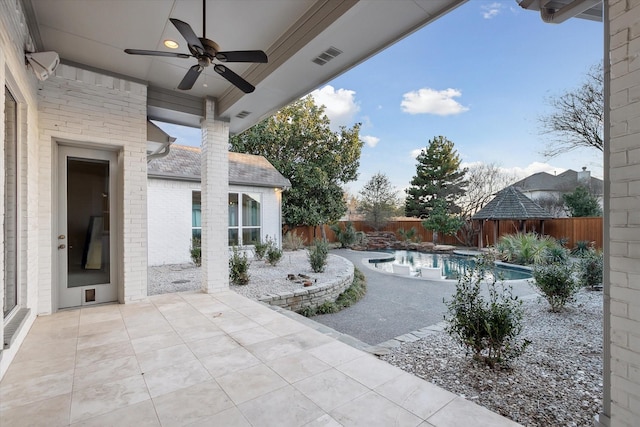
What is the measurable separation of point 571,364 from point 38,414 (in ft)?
14.1

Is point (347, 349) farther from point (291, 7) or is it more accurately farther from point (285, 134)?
point (285, 134)

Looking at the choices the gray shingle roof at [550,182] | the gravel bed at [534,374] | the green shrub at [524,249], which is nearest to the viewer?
the gravel bed at [534,374]

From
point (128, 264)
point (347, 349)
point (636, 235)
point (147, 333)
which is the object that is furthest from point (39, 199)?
point (636, 235)

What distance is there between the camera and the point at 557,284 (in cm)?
443

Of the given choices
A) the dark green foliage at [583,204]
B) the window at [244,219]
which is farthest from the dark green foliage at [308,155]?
the dark green foliage at [583,204]

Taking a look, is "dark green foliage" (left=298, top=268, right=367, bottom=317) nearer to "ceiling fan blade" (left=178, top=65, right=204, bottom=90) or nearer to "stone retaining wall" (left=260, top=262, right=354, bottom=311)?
"stone retaining wall" (left=260, top=262, right=354, bottom=311)

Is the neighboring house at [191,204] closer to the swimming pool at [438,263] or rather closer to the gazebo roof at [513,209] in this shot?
the swimming pool at [438,263]

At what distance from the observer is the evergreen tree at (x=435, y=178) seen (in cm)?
1834

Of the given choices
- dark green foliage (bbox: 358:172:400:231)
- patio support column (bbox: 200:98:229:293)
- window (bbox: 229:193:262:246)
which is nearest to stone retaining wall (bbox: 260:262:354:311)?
patio support column (bbox: 200:98:229:293)

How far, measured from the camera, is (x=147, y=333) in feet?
10.7

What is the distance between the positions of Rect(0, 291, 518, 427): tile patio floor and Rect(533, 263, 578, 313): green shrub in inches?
137

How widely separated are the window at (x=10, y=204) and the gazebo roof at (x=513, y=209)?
49.3 ft

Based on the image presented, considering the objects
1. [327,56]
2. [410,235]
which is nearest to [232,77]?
[327,56]

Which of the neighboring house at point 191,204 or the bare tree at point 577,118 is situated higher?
the bare tree at point 577,118
